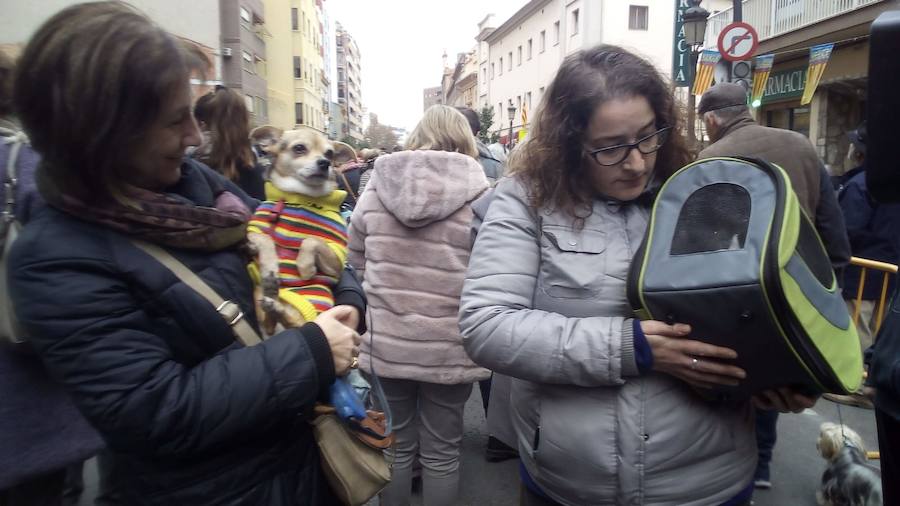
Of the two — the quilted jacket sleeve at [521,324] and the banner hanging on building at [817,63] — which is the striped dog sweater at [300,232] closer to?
the quilted jacket sleeve at [521,324]

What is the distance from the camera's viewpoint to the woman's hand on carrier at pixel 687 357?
56.4 inches

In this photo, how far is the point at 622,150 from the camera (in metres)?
1.74

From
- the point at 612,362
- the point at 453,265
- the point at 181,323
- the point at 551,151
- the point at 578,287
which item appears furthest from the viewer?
the point at 453,265

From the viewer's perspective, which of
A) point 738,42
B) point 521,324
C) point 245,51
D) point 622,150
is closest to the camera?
point 521,324

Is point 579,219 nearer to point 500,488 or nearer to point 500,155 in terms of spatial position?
point 500,488

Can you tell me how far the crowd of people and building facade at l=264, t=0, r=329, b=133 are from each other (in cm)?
4312

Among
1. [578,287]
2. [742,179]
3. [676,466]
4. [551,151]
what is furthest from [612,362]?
[551,151]

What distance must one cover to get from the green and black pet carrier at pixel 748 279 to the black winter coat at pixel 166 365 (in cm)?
86

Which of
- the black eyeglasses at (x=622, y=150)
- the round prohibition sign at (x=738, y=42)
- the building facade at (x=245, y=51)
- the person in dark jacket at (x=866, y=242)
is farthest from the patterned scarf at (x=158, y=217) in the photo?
the building facade at (x=245, y=51)

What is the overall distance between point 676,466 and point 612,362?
1.13 feet

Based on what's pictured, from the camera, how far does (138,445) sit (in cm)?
130

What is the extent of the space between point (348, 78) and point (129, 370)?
393 ft

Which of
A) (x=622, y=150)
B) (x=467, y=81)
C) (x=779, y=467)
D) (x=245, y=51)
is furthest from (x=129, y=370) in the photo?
(x=467, y=81)

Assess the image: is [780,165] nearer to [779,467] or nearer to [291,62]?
[779,467]
